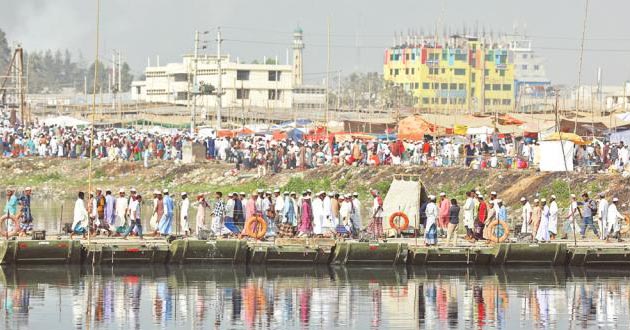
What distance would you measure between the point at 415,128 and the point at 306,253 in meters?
32.1

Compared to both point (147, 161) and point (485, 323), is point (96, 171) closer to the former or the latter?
point (147, 161)

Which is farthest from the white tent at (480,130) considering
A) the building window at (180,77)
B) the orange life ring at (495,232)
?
the building window at (180,77)

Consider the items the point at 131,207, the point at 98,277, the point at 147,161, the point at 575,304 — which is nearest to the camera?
the point at 575,304

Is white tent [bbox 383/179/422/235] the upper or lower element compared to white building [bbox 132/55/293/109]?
lower

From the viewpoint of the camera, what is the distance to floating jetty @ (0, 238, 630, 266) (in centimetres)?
4175

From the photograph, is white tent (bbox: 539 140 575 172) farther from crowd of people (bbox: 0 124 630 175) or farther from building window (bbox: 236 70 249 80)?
building window (bbox: 236 70 249 80)

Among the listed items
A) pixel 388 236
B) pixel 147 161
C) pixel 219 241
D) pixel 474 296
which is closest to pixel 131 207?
pixel 219 241

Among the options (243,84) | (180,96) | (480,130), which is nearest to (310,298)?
(480,130)

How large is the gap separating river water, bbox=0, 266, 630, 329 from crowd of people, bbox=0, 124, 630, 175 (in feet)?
74.8

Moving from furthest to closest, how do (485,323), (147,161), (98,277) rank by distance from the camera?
(147,161)
(98,277)
(485,323)

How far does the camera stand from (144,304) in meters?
35.9

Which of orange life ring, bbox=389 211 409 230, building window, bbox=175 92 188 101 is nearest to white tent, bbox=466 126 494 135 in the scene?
orange life ring, bbox=389 211 409 230

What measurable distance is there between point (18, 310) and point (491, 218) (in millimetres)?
14853

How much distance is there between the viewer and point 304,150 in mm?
75750
